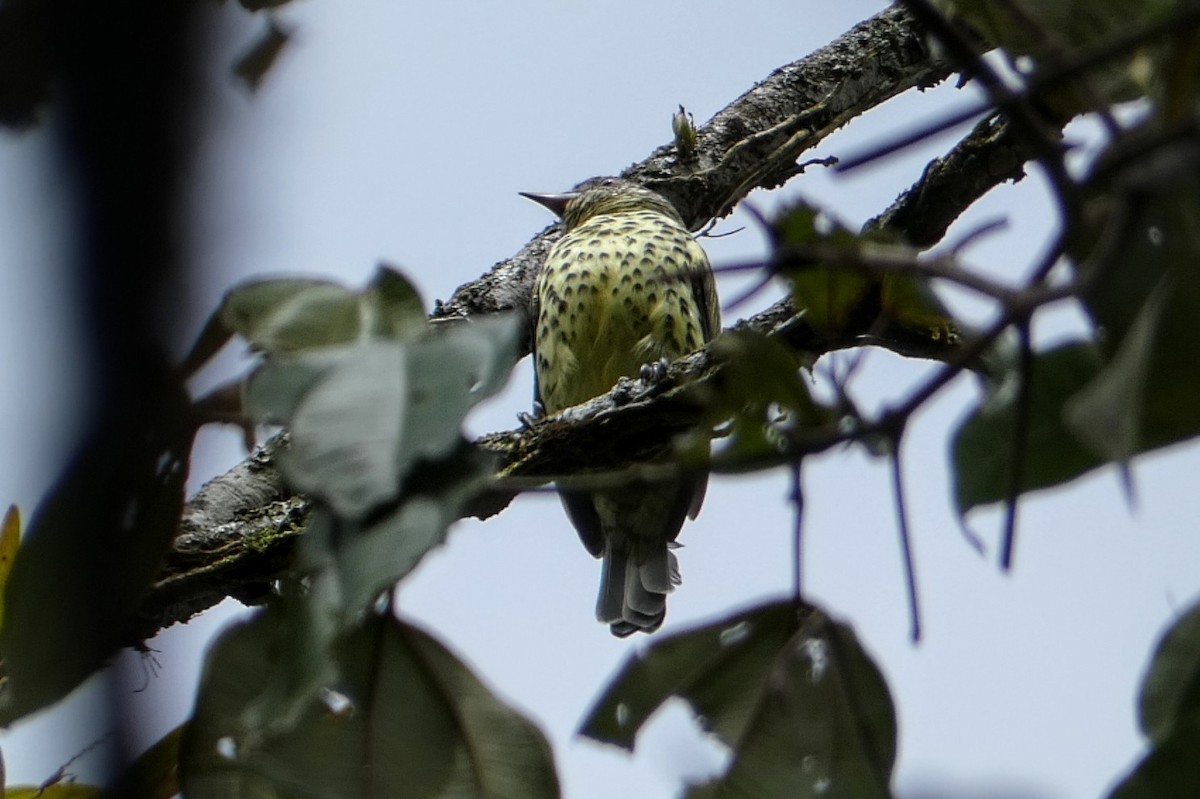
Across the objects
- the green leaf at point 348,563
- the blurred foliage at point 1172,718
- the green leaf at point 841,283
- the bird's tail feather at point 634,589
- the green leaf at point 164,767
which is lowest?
the bird's tail feather at point 634,589

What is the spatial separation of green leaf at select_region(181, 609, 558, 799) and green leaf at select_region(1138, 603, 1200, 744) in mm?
554

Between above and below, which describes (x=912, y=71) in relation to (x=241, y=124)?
above

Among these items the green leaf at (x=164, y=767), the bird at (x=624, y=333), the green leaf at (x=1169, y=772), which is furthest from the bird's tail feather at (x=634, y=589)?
the green leaf at (x=1169, y=772)

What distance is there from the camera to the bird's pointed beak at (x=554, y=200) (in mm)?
4465

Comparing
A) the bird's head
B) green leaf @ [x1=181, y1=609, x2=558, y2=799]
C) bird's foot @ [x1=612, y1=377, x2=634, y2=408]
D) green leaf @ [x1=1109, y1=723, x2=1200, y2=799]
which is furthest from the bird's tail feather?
green leaf @ [x1=1109, y1=723, x2=1200, y2=799]

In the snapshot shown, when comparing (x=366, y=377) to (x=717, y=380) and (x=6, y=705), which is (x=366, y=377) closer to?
(x=6, y=705)

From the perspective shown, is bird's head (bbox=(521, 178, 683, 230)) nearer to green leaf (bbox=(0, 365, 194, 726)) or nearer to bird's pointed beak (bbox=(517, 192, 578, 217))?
bird's pointed beak (bbox=(517, 192, 578, 217))

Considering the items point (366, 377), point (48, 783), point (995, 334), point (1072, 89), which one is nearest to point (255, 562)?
point (48, 783)

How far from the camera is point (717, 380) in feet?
6.24

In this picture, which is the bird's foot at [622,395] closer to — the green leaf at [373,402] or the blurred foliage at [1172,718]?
the green leaf at [373,402]

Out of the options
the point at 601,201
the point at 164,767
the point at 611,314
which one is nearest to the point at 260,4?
the point at 164,767

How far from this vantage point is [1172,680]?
0.96m

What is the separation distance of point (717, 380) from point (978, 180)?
0.41 metres

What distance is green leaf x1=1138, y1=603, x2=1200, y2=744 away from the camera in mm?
949
